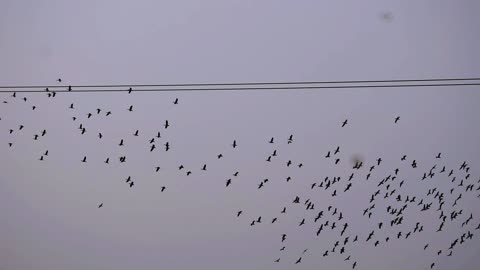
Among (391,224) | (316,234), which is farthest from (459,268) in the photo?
(316,234)

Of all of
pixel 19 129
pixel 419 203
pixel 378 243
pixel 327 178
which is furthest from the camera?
pixel 378 243

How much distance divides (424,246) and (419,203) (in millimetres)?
4286

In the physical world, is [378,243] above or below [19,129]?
below

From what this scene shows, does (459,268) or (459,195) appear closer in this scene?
(459,195)

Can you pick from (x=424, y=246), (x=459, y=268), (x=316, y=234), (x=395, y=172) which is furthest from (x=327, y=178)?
(x=459, y=268)

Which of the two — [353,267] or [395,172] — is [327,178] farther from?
[353,267]

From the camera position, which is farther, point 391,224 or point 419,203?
point 391,224

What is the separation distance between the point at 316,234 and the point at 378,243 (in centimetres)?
461

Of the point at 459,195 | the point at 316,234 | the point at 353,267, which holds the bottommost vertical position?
the point at 353,267

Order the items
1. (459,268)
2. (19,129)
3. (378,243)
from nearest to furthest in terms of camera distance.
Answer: (19,129), (378,243), (459,268)

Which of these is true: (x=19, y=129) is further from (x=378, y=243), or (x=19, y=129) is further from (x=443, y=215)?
(x=443, y=215)

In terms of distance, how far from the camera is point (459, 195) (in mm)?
27844

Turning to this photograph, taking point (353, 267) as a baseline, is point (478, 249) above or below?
above

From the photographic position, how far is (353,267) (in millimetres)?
27922
